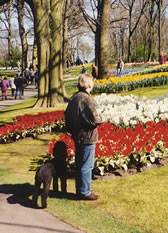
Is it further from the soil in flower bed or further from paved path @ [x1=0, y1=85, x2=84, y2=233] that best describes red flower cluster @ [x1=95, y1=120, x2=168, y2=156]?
paved path @ [x1=0, y1=85, x2=84, y2=233]

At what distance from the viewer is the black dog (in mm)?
4836

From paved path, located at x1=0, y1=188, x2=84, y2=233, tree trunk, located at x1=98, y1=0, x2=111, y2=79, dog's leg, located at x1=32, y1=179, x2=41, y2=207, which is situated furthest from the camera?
tree trunk, located at x1=98, y1=0, x2=111, y2=79

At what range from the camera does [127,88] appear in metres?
19.4

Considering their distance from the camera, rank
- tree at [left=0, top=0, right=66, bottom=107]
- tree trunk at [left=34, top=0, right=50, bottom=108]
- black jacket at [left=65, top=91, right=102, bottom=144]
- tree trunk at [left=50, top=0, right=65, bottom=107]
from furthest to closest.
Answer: tree trunk at [left=50, top=0, right=65, bottom=107], tree at [left=0, top=0, right=66, bottom=107], tree trunk at [left=34, top=0, right=50, bottom=108], black jacket at [left=65, top=91, right=102, bottom=144]

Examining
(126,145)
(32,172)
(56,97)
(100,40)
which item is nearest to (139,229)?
(126,145)

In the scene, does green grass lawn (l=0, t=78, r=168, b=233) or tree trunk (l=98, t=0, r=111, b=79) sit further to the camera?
tree trunk (l=98, t=0, r=111, b=79)

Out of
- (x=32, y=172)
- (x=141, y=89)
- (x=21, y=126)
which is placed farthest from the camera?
(x=141, y=89)

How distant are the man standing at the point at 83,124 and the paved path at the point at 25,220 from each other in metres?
0.78

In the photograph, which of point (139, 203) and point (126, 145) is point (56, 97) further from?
point (139, 203)

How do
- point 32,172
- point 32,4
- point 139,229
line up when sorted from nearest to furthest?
point 139,229
point 32,172
point 32,4

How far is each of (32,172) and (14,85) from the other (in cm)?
1918

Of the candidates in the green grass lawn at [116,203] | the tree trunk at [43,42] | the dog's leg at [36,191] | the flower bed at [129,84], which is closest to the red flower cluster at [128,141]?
the green grass lawn at [116,203]

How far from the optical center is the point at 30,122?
10711mm

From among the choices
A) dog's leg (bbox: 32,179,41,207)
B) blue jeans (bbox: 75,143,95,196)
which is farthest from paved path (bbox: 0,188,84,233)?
blue jeans (bbox: 75,143,95,196)
